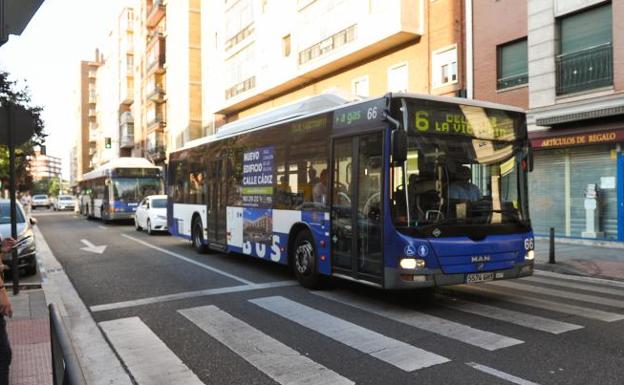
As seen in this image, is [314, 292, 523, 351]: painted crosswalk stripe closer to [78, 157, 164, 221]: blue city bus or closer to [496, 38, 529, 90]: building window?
[496, 38, 529, 90]: building window

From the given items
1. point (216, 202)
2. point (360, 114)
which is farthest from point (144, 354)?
point (216, 202)

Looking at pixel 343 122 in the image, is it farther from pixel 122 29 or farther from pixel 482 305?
pixel 122 29

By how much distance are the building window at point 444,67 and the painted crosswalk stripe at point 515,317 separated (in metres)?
14.4

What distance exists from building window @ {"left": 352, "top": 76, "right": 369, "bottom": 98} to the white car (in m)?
9.79

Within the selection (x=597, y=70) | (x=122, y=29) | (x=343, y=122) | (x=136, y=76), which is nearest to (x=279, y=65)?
(x=597, y=70)

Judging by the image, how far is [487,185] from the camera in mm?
7445

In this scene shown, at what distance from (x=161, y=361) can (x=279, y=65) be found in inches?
1010

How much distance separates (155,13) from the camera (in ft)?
184

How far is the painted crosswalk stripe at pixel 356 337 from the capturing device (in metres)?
5.07

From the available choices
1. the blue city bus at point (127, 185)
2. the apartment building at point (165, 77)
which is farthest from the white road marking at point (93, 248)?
the apartment building at point (165, 77)

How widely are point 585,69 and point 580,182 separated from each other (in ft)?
10.6

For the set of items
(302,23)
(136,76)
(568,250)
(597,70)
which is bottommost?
(568,250)

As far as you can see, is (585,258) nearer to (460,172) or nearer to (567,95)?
(567,95)

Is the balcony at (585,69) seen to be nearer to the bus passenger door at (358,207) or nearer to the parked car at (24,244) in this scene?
the bus passenger door at (358,207)
